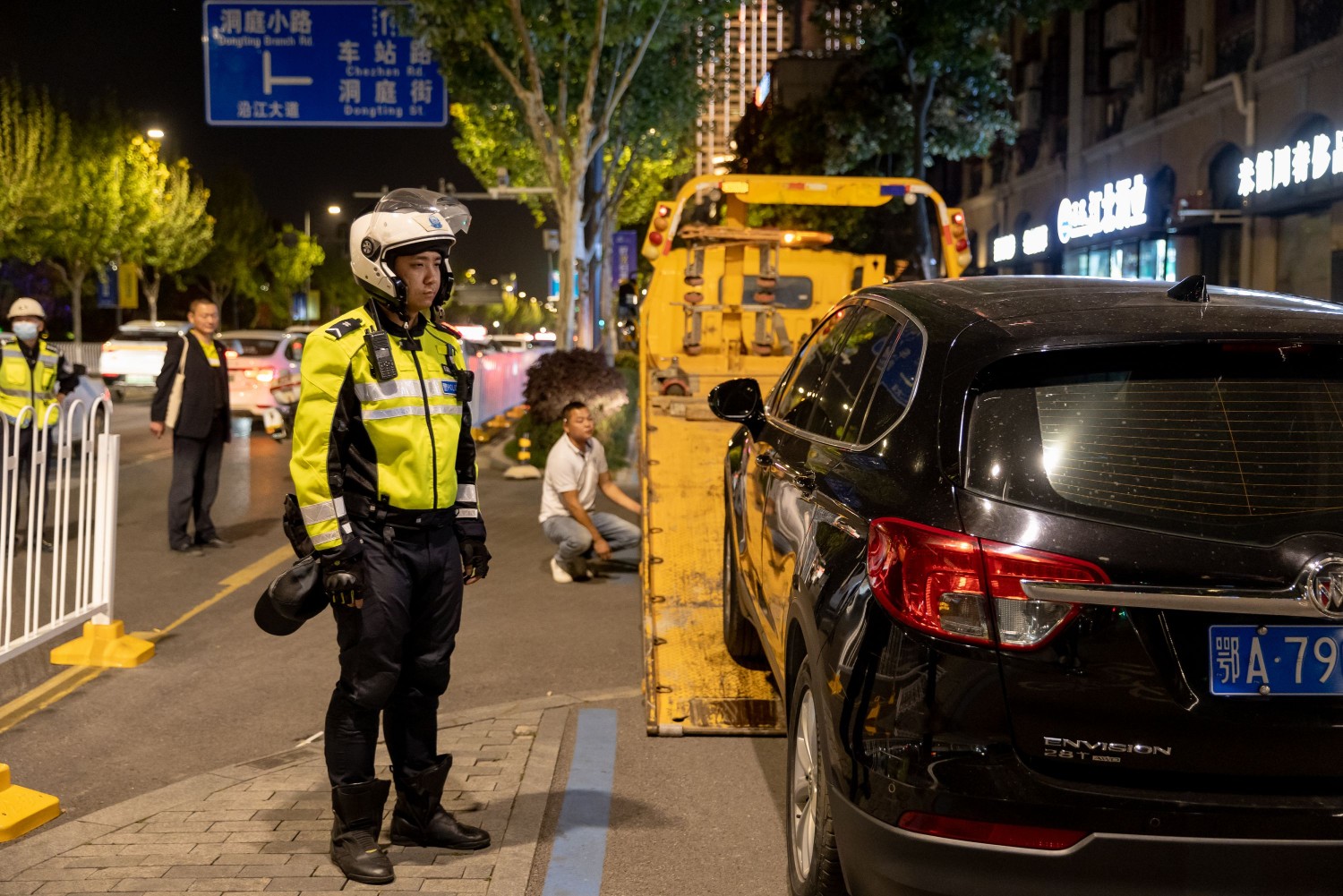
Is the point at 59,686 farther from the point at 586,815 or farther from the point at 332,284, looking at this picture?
the point at 332,284

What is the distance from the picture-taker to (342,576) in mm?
3877

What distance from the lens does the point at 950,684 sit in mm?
2955

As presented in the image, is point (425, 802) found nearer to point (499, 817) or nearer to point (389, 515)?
point (499, 817)

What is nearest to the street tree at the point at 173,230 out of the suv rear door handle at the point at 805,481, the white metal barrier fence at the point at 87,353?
the white metal barrier fence at the point at 87,353

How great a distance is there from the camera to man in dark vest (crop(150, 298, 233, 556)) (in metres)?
9.91

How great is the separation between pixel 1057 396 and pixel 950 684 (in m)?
0.72

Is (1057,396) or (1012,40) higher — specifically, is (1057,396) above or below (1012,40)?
below

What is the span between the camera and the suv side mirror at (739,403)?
5.38 meters

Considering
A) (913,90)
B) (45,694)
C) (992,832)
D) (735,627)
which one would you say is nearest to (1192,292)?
(992,832)

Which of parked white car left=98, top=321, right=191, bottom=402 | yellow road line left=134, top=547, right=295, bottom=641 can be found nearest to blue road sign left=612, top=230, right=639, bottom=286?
parked white car left=98, top=321, right=191, bottom=402

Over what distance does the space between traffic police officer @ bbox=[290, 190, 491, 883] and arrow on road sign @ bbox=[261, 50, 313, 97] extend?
16.1 metres

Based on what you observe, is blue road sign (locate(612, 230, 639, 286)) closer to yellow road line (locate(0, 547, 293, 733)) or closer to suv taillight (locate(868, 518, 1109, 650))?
yellow road line (locate(0, 547, 293, 733))

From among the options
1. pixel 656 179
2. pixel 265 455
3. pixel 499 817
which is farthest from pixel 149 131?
pixel 499 817

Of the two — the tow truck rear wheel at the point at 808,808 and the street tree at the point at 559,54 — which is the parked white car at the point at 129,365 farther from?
the tow truck rear wheel at the point at 808,808
